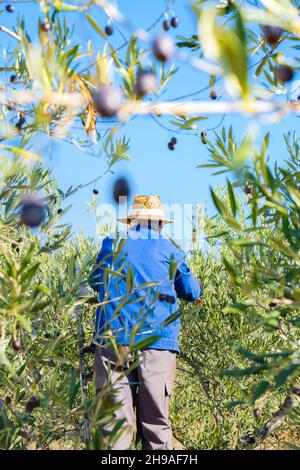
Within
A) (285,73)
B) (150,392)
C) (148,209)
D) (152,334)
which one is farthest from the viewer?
(148,209)

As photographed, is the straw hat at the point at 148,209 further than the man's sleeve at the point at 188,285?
Yes

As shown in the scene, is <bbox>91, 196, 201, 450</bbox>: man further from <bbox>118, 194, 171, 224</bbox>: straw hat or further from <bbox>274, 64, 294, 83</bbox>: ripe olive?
<bbox>274, 64, 294, 83</bbox>: ripe olive

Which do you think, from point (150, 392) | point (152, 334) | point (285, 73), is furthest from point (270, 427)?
point (285, 73)

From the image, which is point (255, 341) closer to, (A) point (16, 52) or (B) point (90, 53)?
(A) point (16, 52)

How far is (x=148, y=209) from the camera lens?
3.58 metres

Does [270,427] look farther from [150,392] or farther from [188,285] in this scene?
[188,285]

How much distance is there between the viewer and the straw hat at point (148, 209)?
3561mm

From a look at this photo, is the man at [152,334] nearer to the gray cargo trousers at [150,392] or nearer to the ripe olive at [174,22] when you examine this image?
the gray cargo trousers at [150,392]

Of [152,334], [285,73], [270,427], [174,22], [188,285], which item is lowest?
[270,427]

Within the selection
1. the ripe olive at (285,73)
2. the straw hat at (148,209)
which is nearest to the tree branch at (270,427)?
the straw hat at (148,209)

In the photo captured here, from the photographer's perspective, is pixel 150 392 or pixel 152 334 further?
pixel 150 392

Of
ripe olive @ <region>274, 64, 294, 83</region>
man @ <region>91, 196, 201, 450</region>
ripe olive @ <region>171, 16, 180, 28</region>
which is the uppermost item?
ripe olive @ <region>171, 16, 180, 28</region>

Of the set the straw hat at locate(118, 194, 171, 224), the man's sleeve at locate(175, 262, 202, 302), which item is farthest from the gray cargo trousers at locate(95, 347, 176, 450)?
the straw hat at locate(118, 194, 171, 224)

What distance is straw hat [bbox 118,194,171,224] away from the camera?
11.7 feet
